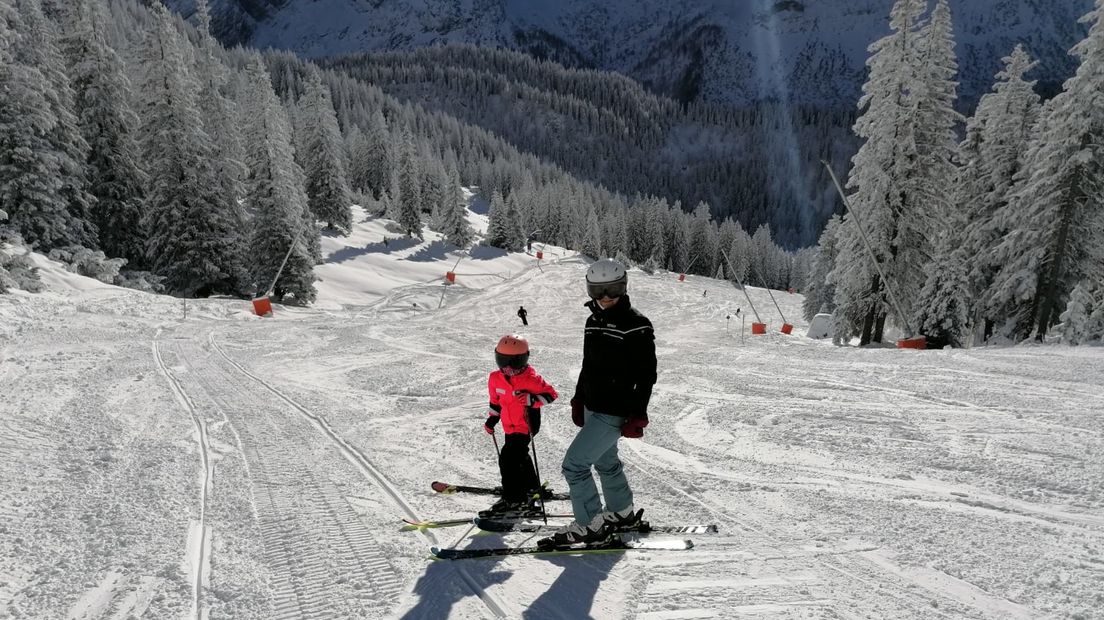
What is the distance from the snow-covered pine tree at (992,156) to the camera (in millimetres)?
28406

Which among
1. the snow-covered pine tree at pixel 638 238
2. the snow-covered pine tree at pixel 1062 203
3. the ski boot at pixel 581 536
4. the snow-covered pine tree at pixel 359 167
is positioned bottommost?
the ski boot at pixel 581 536

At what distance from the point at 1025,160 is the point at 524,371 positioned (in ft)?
99.4

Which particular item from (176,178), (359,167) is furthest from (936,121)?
(359,167)

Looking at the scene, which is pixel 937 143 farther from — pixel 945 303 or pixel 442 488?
pixel 442 488

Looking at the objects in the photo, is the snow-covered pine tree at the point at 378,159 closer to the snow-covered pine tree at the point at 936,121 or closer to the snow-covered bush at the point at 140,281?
the snow-covered bush at the point at 140,281

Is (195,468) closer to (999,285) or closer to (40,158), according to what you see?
(40,158)

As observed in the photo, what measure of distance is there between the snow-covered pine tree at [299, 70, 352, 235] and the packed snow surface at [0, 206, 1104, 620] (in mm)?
43262

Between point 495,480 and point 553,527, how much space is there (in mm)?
1624

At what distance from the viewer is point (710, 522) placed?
5348 millimetres

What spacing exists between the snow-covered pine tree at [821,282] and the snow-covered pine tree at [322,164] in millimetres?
42342

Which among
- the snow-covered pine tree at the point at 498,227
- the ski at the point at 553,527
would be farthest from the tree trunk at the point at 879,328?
the snow-covered pine tree at the point at 498,227

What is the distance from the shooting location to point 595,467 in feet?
15.7

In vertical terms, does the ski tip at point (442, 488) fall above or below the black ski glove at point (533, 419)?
below

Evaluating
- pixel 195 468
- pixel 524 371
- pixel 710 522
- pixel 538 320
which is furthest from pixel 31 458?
pixel 538 320
